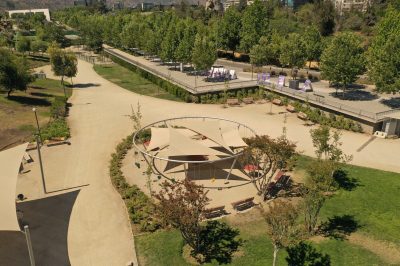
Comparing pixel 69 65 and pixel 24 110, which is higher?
pixel 69 65

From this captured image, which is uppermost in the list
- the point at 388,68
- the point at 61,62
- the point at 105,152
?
the point at 388,68

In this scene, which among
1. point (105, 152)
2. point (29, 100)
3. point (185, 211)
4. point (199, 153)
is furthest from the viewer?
point (29, 100)

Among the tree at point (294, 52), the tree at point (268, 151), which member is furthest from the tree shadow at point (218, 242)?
the tree at point (294, 52)

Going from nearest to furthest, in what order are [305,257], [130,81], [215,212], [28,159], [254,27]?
[305,257]
[215,212]
[28,159]
[130,81]
[254,27]

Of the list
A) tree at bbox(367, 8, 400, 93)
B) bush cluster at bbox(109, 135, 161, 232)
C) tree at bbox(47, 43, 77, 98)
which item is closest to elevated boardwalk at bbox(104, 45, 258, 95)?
tree at bbox(47, 43, 77, 98)

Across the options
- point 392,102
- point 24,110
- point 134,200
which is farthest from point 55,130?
point 392,102

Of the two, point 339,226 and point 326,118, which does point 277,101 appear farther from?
point 339,226
